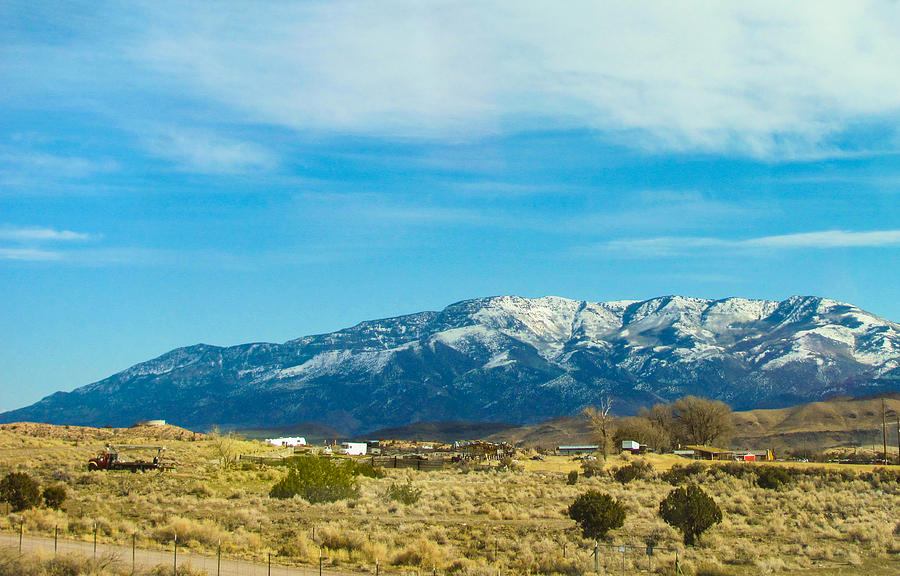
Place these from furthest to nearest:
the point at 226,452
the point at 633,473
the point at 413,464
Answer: the point at 413,464 → the point at 226,452 → the point at 633,473

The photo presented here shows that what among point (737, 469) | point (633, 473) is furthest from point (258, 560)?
point (737, 469)

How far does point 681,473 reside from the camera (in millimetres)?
73250

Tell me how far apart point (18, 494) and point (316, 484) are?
16.6 m

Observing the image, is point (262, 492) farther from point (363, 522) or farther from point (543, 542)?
point (543, 542)

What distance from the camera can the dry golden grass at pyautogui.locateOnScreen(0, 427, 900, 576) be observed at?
32.2m

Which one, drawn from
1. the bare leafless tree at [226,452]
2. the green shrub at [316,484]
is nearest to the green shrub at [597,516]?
the green shrub at [316,484]

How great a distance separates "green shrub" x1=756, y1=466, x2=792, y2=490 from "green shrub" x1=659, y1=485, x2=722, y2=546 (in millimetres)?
27900

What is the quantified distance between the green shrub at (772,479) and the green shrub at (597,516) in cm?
2968

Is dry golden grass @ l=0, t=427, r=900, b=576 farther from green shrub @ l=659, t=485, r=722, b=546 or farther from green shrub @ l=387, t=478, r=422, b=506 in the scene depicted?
green shrub @ l=387, t=478, r=422, b=506

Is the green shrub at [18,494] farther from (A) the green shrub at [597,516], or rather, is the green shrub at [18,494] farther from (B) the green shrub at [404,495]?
(A) the green shrub at [597,516]

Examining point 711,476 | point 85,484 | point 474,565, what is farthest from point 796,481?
point 85,484

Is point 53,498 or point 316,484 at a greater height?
point 53,498

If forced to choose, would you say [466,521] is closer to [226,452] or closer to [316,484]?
[316,484]

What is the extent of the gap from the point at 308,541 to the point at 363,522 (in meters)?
7.12
